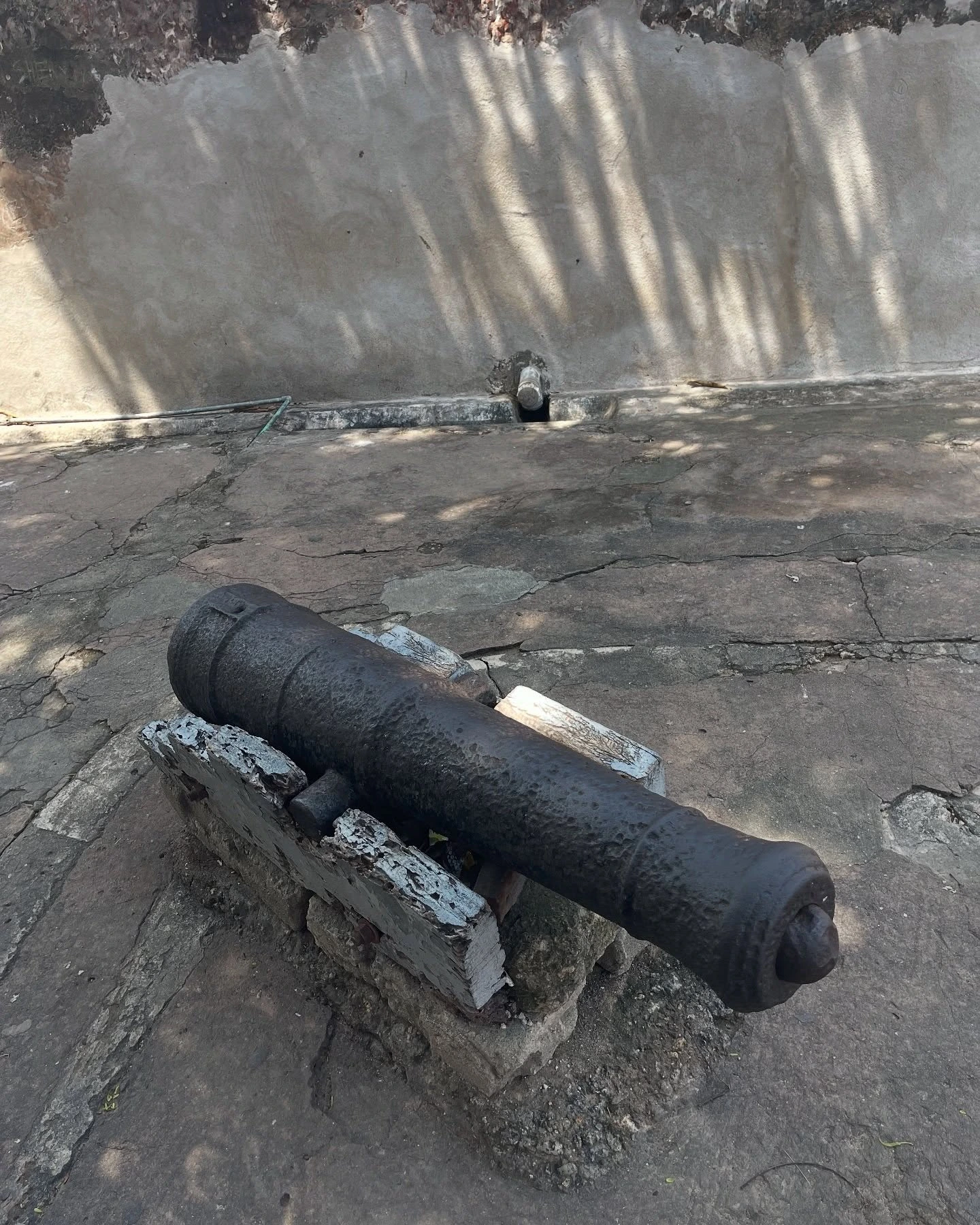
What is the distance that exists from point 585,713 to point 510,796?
4.83 feet

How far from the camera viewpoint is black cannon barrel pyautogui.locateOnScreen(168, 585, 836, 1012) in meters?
1.37

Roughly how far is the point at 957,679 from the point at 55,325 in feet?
22.9

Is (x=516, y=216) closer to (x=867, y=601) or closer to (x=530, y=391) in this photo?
(x=530, y=391)

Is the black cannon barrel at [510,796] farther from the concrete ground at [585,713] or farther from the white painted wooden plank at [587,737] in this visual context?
the concrete ground at [585,713]

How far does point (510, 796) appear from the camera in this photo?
166cm

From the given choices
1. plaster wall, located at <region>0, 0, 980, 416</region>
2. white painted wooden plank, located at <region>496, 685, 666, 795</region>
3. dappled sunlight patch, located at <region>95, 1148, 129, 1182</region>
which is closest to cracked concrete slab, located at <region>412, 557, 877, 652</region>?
white painted wooden plank, located at <region>496, 685, 666, 795</region>

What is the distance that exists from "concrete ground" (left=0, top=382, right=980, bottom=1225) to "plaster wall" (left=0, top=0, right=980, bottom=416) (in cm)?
102

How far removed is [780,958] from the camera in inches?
54.2

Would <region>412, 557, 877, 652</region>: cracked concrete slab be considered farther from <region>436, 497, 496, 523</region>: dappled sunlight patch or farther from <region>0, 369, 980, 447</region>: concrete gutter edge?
<region>0, 369, 980, 447</region>: concrete gutter edge

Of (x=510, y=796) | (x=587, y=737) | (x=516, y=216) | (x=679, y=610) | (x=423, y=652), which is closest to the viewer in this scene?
(x=510, y=796)

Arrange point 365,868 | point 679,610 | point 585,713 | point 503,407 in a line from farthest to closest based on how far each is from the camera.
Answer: point 503,407
point 679,610
point 585,713
point 365,868

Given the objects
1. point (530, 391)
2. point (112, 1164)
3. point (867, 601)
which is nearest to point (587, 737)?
point (112, 1164)

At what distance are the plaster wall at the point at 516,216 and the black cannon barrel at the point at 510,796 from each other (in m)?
4.85

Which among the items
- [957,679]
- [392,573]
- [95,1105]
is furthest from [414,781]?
[392,573]
